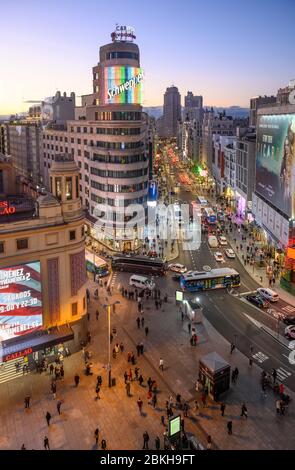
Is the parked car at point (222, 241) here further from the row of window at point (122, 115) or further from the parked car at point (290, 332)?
the parked car at point (290, 332)

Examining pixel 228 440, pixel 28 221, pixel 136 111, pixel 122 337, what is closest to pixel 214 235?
pixel 136 111

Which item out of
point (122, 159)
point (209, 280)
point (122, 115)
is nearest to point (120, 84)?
point (122, 115)

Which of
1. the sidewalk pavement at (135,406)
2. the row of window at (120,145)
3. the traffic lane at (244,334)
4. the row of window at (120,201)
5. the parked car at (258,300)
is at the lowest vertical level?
the sidewalk pavement at (135,406)

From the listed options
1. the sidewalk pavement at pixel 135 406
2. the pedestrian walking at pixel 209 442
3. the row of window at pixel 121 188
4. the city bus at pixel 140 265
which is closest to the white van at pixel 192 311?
the sidewalk pavement at pixel 135 406

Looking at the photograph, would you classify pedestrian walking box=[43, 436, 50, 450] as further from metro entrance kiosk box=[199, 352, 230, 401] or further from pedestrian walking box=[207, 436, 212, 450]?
metro entrance kiosk box=[199, 352, 230, 401]
